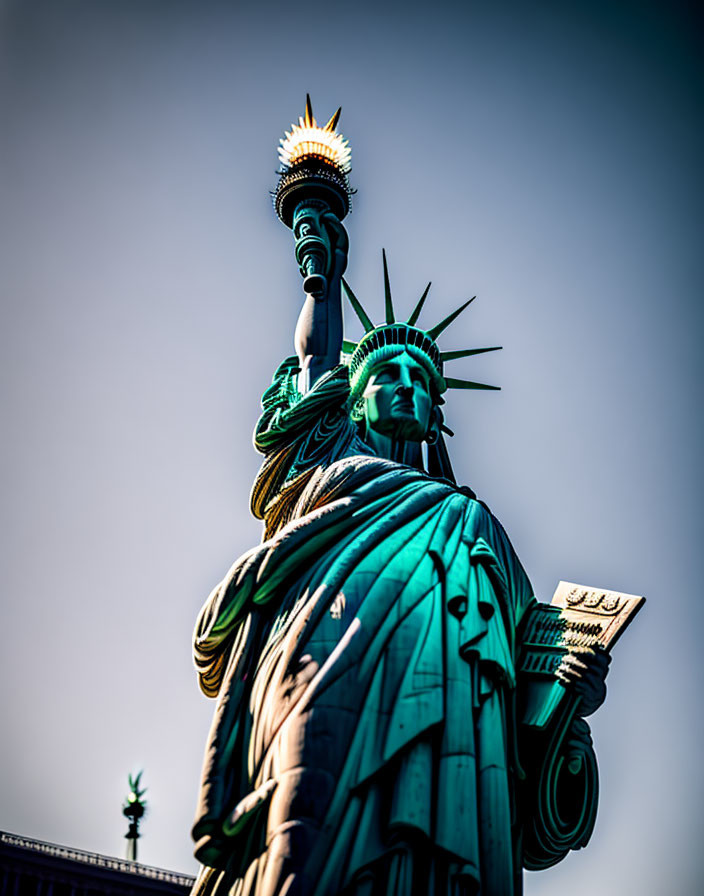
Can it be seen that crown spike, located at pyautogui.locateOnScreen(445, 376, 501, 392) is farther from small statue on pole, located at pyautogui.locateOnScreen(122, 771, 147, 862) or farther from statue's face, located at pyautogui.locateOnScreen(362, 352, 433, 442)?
small statue on pole, located at pyautogui.locateOnScreen(122, 771, 147, 862)

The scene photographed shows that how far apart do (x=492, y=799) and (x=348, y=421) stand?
442 cm

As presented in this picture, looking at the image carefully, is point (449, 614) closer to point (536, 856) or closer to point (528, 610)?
point (528, 610)

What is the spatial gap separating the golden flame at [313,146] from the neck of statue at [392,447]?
3.38 m

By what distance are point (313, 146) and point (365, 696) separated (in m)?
6.92

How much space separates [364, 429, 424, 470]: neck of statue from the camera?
39.9ft

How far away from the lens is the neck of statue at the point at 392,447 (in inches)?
479

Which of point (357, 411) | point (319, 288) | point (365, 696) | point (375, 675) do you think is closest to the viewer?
point (365, 696)

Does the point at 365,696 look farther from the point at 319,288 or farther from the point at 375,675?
the point at 319,288

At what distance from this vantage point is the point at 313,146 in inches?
544

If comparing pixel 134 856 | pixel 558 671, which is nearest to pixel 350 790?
pixel 558 671

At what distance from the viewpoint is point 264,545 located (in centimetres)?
1067

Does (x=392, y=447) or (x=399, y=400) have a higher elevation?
(x=399, y=400)

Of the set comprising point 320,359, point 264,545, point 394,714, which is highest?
point 320,359

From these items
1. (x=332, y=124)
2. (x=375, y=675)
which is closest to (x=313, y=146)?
(x=332, y=124)
